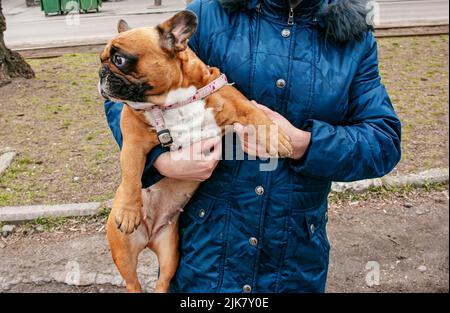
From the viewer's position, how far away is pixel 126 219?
2.13 meters

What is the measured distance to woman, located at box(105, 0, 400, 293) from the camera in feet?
6.04

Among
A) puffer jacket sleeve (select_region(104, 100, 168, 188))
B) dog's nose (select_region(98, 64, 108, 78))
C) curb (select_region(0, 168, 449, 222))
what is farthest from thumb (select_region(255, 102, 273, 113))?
curb (select_region(0, 168, 449, 222))

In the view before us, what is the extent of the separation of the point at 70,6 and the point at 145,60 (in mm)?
22771

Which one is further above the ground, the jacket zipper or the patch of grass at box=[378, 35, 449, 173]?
the jacket zipper

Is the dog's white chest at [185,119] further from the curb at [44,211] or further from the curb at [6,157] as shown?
the curb at [6,157]

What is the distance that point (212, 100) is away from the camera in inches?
80.1

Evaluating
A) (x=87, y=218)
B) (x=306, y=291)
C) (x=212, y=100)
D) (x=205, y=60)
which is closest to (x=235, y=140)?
(x=212, y=100)

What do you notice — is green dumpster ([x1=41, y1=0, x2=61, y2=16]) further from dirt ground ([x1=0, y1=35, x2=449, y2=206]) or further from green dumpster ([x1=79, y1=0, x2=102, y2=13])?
dirt ground ([x1=0, y1=35, x2=449, y2=206])

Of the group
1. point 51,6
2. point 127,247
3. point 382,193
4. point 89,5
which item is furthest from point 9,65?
point 51,6

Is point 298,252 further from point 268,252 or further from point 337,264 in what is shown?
point 337,264

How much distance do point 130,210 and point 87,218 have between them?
2.32 meters

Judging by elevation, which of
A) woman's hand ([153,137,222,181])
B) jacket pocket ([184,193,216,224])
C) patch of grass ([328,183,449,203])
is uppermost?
woman's hand ([153,137,222,181])

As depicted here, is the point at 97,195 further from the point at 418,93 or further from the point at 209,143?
the point at 418,93

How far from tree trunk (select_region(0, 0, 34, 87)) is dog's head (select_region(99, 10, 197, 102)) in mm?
6000
